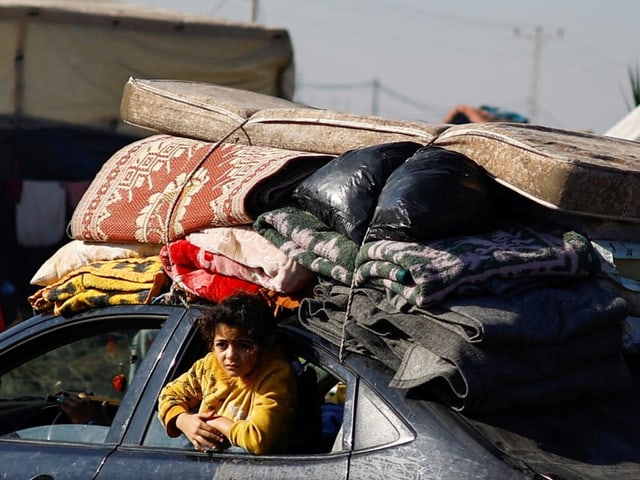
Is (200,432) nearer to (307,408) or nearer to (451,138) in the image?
(307,408)

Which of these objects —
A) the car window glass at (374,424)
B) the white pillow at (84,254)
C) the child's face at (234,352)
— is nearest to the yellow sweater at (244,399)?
the child's face at (234,352)

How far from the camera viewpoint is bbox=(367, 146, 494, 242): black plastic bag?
3062 mm

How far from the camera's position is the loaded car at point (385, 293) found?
9.35ft

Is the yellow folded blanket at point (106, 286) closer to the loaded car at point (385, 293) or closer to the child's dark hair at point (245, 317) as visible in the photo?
the loaded car at point (385, 293)

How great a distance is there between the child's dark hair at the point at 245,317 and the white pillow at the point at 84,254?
73 centimetres

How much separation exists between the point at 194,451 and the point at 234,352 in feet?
0.96

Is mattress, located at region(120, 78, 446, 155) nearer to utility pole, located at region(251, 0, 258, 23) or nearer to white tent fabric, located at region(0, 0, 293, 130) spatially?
white tent fabric, located at region(0, 0, 293, 130)

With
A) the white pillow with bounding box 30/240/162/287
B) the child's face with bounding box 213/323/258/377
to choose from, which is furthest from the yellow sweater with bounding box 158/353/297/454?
the white pillow with bounding box 30/240/162/287

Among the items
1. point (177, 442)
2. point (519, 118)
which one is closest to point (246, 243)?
point (177, 442)

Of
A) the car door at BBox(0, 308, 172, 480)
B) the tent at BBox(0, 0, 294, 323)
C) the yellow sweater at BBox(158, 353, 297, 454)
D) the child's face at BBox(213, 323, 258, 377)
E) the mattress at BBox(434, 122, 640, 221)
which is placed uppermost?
the mattress at BBox(434, 122, 640, 221)

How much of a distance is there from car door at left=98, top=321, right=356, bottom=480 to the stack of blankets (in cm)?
10

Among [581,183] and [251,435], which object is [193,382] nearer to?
[251,435]

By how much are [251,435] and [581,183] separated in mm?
1103

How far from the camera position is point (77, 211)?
4.27m
